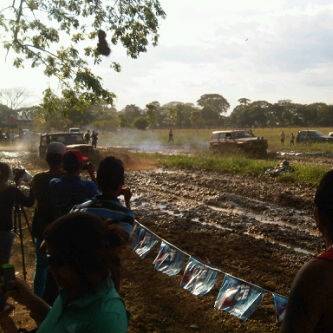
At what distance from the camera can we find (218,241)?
9.08 meters

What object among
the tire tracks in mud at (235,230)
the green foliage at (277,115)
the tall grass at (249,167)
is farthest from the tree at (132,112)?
the tire tracks in mud at (235,230)

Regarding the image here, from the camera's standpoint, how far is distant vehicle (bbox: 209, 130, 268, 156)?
27.7 meters

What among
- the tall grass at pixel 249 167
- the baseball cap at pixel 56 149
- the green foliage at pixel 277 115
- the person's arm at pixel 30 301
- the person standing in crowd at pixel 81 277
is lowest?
the tall grass at pixel 249 167

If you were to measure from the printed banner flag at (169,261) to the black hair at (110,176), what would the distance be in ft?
11.5

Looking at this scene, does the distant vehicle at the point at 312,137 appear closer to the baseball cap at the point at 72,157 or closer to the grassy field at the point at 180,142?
the grassy field at the point at 180,142

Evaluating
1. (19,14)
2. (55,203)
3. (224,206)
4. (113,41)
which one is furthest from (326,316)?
(19,14)

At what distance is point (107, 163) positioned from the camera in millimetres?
3549

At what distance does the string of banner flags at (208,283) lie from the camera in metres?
5.14

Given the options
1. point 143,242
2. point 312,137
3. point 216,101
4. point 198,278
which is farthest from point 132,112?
point 198,278

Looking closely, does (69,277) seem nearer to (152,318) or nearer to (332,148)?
(152,318)

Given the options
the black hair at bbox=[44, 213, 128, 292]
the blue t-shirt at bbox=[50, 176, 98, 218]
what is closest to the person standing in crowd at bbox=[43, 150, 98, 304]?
the blue t-shirt at bbox=[50, 176, 98, 218]

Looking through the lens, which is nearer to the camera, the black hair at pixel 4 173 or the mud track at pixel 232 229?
the black hair at pixel 4 173

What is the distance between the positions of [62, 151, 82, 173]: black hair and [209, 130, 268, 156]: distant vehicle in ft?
78.4

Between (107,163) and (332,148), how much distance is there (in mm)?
32539
